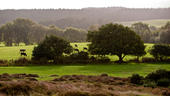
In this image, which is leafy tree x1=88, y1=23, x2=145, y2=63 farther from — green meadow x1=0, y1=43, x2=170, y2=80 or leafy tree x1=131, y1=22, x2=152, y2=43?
leafy tree x1=131, y1=22, x2=152, y2=43

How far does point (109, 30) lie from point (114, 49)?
515 centimetres

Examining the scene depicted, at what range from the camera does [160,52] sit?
156 feet

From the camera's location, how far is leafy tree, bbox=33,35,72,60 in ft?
145

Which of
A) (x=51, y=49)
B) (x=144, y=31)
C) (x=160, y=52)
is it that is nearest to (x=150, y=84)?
(x=51, y=49)

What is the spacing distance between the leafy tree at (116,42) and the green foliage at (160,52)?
11.3 ft

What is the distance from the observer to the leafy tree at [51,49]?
145ft

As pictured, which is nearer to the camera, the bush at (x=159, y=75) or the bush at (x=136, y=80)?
the bush at (x=136, y=80)

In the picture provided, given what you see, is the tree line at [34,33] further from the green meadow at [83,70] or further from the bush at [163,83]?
the bush at [163,83]

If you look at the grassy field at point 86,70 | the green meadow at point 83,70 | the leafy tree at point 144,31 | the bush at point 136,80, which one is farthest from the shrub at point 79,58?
the leafy tree at point 144,31

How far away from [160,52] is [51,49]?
79.2ft

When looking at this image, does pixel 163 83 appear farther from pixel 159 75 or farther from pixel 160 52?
pixel 160 52

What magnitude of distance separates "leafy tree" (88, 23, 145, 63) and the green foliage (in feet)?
11.3

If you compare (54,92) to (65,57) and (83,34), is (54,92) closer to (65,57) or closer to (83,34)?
(65,57)

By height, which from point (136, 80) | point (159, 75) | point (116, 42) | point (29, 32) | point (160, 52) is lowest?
point (136, 80)
